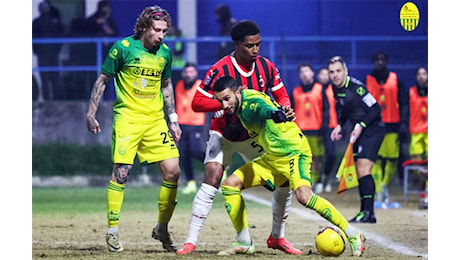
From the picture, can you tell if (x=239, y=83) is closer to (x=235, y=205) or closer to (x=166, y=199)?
(x=235, y=205)

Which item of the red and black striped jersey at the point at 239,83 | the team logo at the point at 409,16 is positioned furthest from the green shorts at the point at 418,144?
the red and black striped jersey at the point at 239,83

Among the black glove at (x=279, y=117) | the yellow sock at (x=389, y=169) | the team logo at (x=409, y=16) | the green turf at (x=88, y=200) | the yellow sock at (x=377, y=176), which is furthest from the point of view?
the yellow sock at (x=389, y=169)

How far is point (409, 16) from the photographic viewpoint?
966cm

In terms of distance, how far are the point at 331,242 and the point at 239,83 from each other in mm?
1500

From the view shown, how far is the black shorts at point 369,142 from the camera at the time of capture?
11.5 m

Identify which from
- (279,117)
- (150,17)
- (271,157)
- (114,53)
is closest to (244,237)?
(271,157)

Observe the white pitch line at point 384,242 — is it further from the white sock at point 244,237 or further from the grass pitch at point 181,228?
the white sock at point 244,237

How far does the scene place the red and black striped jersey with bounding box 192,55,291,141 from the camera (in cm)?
887

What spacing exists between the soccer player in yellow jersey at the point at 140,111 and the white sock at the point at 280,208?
828mm

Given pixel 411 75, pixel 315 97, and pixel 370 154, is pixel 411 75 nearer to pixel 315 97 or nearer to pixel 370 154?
pixel 315 97

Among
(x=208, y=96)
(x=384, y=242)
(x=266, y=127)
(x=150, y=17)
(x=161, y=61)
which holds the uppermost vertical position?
(x=150, y=17)

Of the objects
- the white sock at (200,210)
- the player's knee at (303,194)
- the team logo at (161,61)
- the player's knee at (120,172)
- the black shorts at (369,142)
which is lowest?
the white sock at (200,210)

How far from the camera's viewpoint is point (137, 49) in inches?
354

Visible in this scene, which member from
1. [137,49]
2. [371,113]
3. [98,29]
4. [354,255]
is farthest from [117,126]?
[98,29]
